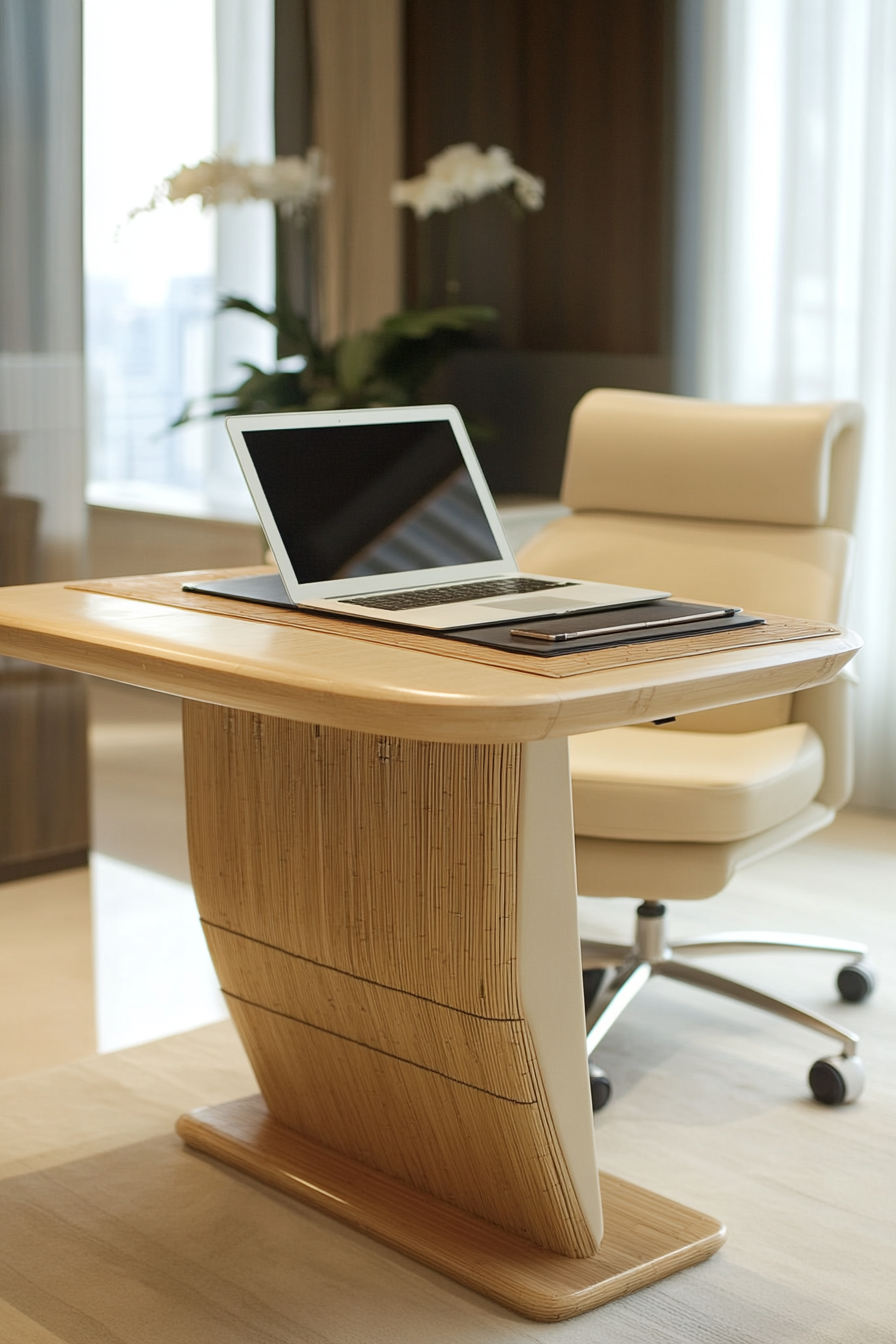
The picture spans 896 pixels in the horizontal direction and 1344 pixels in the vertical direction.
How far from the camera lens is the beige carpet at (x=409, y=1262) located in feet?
5.48

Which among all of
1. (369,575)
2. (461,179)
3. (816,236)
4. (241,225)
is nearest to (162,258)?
(241,225)

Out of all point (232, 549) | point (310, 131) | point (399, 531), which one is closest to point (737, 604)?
point (399, 531)

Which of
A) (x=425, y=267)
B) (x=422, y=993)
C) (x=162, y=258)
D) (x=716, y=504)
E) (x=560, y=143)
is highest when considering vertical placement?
(x=560, y=143)

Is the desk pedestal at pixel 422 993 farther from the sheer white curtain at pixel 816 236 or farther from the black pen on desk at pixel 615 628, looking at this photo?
the sheer white curtain at pixel 816 236

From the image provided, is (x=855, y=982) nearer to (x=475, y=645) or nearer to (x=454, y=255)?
(x=475, y=645)

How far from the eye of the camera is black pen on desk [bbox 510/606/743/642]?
153cm

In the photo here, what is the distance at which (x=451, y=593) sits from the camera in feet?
5.84

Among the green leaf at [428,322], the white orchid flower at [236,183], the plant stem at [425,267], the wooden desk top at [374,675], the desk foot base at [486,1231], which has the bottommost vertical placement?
the desk foot base at [486,1231]

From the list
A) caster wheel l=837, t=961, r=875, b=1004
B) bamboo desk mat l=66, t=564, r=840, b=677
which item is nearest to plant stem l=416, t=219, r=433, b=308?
caster wheel l=837, t=961, r=875, b=1004

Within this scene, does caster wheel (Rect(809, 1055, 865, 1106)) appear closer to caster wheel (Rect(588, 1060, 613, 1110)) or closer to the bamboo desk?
caster wheel (Rect(588, 1060, 613, 1110))

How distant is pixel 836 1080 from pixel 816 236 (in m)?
2.15

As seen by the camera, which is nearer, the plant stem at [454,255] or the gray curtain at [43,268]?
the gray curtain at [43,268]

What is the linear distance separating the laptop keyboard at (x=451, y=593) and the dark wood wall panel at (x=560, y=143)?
7.45 ft

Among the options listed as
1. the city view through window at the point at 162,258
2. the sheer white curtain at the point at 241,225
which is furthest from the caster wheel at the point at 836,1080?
the city view through window at the point at 162,258
